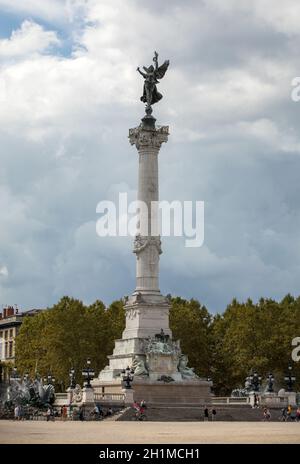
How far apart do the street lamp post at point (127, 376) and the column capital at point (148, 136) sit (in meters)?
21.7

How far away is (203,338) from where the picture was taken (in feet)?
358

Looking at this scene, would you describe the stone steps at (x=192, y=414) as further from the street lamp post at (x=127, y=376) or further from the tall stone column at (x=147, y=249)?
the tall stone column at (x=147, y=249)

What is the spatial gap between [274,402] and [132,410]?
1661 cm

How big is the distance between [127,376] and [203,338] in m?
32.9

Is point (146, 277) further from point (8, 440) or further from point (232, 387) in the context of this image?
point (8, 440)

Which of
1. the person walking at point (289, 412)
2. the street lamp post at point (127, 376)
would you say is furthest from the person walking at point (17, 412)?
the person walking at point (289, 412)

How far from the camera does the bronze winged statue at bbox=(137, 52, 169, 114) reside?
3622 inches

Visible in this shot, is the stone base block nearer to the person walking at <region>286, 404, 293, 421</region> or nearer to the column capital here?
the person walking at <region>286, 404, 293, 421</region>

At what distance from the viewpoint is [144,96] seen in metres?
92.8

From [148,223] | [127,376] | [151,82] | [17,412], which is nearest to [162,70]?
[151,82]
